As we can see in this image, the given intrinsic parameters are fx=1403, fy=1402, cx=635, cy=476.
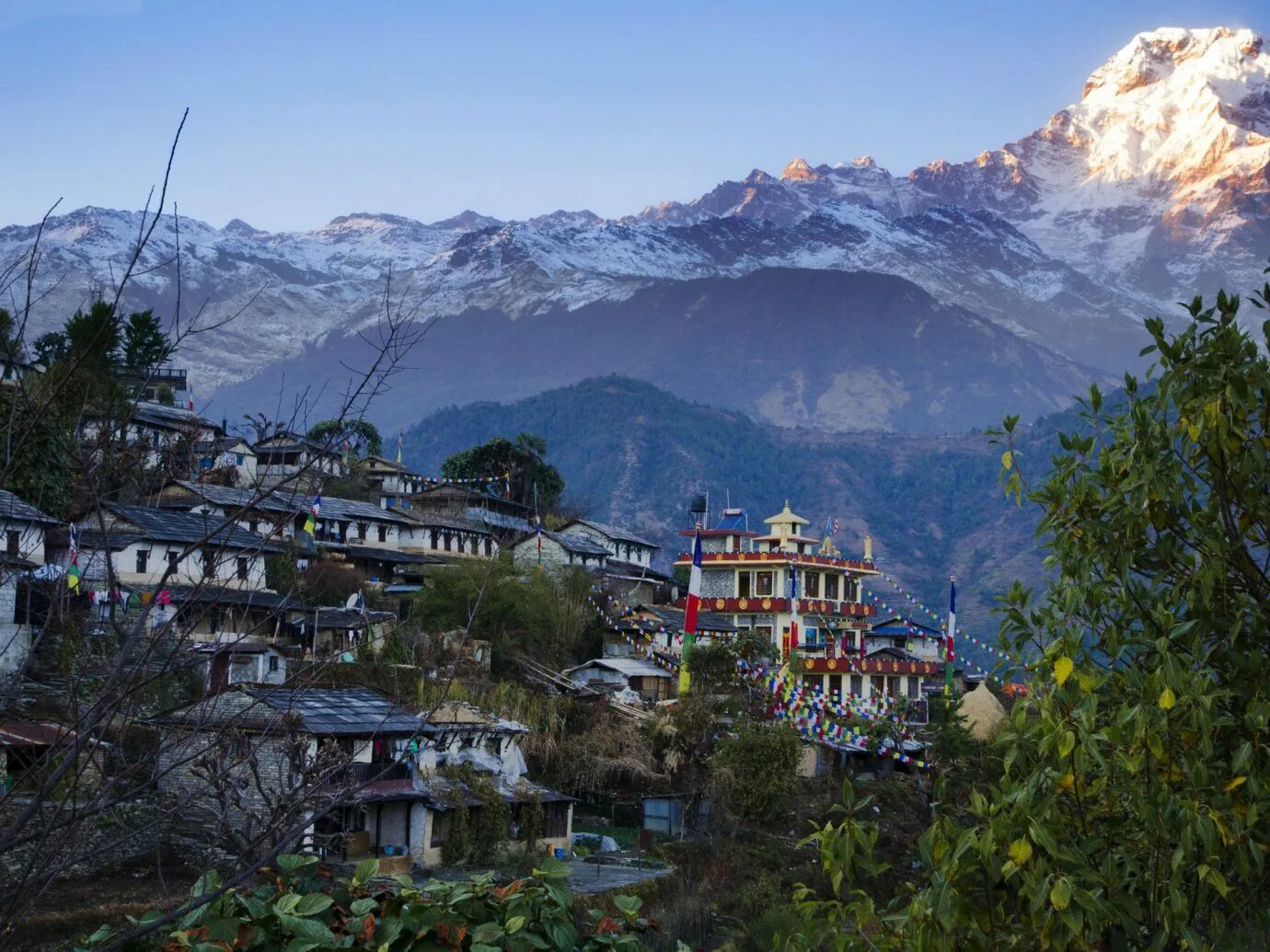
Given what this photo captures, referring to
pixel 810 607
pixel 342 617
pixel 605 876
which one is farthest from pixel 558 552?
pixel 605 876

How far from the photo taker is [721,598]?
6906cm

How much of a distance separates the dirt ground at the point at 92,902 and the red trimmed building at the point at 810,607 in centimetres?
3797

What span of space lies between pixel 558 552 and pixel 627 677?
17967 millimetres

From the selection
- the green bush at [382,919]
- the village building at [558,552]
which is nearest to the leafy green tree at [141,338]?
the village building at [558,552]

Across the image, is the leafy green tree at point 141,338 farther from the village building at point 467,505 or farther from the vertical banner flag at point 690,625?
the vertical banner flag at point 690,625

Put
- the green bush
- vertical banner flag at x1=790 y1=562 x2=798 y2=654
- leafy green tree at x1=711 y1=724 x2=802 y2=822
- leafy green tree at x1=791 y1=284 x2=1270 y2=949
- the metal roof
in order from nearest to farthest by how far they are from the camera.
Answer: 1. the green bush
2. leafy green tree at x1=791 y1=284 x2=1270 y2=949
3. leafy green tree at x1=711 y1=724 x2=802 y2=822
4. the metal roof
5. vertical banner flag at x1=790 y1=562 x2=798 y2=654

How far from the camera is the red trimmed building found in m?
65.0

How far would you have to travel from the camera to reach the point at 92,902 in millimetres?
27531

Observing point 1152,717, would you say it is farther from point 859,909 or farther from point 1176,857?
point 859,909

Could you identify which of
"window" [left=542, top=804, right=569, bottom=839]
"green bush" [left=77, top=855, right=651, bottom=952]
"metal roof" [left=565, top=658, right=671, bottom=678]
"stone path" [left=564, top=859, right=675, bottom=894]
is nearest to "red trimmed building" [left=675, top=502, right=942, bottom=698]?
"metal roof" [left=565, top=658, right=671, bottom=678]

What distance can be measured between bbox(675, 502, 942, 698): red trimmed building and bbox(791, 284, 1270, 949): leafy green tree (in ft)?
180

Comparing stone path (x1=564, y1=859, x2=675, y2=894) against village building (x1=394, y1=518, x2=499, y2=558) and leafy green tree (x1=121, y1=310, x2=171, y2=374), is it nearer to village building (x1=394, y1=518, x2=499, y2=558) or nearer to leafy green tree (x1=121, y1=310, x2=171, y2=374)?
village building (x1=394, y1=518, x2=499, y2=558)

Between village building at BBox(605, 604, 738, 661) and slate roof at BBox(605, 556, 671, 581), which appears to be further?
slate roof at BBox(605, 556, 671, 581)

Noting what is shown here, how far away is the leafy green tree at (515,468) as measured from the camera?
93.1 m
